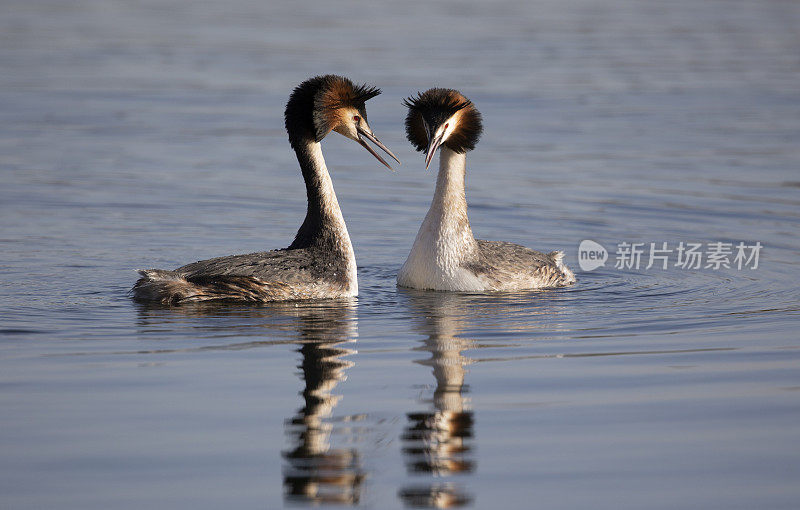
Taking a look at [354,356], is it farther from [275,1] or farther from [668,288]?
[275,1]

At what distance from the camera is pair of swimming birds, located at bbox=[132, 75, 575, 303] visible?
10.7m

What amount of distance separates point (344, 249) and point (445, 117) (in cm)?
149

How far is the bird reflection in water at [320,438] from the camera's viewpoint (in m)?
6.30

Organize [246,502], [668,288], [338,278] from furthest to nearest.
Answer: [668,288] < [338,278] < [246,502]

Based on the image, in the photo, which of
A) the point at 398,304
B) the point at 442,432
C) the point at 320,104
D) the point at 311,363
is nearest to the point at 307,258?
the point at 398,304

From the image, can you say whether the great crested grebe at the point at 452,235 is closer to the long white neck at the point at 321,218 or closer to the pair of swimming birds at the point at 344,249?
the pair of swimming birds at the point at 344,249

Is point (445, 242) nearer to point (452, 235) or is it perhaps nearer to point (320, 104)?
point (452, 235)

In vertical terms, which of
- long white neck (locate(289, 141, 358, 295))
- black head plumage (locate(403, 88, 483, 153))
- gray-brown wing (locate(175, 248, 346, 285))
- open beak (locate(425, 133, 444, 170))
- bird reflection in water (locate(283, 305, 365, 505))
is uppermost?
black head plumage (locate(403, 88, 483, 153))

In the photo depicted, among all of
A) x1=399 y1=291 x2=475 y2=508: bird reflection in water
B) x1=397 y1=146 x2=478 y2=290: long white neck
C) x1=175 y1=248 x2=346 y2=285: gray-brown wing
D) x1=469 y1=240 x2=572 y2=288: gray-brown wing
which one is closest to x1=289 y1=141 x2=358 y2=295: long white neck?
x1=175 y1=248 x2=346 y2=285: gray-brown wing

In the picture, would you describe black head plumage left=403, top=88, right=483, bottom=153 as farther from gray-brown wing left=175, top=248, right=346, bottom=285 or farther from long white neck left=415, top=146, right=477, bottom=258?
gray-brown wing left=175, top=248, right=346, bottom=285

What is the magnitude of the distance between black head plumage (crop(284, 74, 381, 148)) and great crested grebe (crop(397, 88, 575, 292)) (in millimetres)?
588

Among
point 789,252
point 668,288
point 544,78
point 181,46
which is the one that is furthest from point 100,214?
point 181,46

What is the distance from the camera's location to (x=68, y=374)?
27.6ft

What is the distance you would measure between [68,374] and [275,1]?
3229 cm
